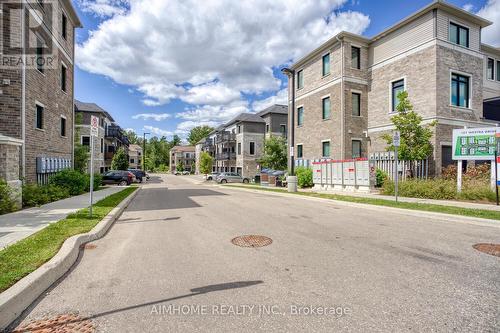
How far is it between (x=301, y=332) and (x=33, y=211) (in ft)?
34.0

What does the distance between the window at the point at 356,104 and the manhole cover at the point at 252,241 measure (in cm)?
1942

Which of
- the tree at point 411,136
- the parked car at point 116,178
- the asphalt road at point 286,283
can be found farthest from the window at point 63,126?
the tree at point 411,136

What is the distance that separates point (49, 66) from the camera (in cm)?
1588

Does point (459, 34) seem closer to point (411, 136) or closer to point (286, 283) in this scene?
point (411, 136)

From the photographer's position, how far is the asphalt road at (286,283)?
2.92 meters

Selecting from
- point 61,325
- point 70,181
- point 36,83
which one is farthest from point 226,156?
point 61,325

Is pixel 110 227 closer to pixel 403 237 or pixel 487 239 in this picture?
pixel 403 237

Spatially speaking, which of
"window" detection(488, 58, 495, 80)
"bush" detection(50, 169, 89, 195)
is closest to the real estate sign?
"window" detection(488, 58, 495, 80)

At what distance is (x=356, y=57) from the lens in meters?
23.0

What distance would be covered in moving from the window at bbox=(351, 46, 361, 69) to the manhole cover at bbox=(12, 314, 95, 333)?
80.7 feet

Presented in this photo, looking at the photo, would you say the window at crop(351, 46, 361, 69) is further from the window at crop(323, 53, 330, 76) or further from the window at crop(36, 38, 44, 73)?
the window at crop(36, 38, 44, 73)

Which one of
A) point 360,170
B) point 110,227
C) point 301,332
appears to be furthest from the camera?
point 360,170

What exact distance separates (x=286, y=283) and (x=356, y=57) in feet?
77.5

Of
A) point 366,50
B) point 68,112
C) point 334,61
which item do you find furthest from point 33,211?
point 366,50
